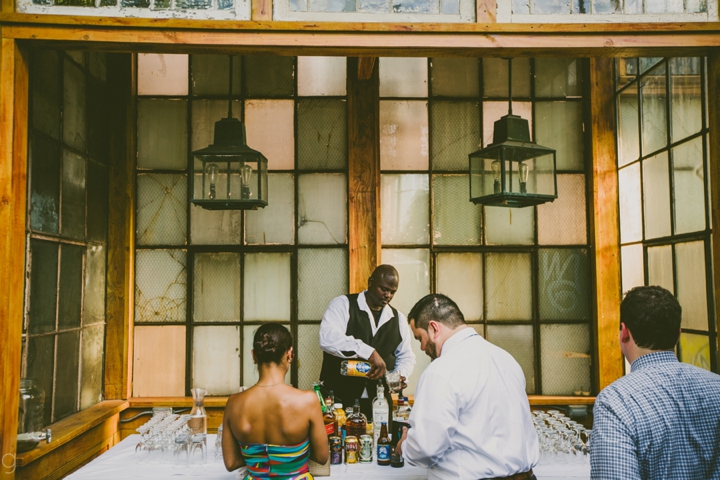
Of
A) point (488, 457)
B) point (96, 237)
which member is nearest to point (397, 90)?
point (96, 237)

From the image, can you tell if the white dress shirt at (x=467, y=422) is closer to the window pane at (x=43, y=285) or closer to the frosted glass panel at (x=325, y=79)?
the window pane at (x=43, y=285)

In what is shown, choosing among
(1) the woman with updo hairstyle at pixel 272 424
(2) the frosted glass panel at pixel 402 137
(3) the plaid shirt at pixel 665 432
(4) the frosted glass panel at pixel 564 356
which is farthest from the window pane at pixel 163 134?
(3) the plaid shirt at pixel 665 432

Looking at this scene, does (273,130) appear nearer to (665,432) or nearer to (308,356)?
(308,356)

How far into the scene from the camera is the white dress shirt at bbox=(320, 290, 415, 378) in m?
3.96

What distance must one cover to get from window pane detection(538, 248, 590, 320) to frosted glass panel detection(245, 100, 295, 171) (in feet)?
7.86

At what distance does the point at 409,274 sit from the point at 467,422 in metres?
2.46

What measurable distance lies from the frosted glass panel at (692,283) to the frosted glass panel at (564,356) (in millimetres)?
1020

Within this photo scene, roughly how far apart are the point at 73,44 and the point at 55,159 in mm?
1125

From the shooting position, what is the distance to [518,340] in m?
4.68

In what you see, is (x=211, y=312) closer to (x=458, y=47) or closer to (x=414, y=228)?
(x=414, y=228)

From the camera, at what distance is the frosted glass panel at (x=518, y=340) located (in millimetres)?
4672

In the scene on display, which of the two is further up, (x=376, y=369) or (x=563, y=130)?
(x=563, y=130)

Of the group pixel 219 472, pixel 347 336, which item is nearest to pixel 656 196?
pixel 347 336

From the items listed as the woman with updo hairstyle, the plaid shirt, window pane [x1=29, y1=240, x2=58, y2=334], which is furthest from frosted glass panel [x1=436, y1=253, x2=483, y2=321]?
the plaid shirt
